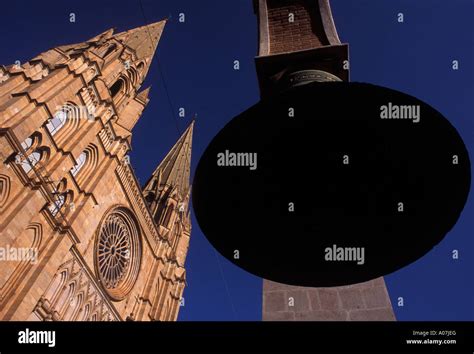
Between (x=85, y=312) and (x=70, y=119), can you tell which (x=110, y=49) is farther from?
(x=85, y=312)

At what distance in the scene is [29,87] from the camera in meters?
18.6

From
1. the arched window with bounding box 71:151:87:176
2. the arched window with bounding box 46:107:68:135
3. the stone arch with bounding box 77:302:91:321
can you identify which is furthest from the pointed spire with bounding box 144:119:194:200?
the stone arch with bounding box 77:302:91:321

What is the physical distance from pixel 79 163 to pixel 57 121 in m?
2.83

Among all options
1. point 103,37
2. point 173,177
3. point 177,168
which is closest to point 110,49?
point 103,37

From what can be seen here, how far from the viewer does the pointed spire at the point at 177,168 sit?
39.8m

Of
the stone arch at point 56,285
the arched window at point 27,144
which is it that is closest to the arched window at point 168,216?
the stone arch at point 56,285

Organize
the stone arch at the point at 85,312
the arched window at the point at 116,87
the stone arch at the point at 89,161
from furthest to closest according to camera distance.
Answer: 1. the arched window at the point at 116,87
2. the stone arch at the point at 89,161
3. the stone arch at the point at 85,312

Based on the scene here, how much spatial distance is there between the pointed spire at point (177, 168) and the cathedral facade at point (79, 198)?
6.52 metres

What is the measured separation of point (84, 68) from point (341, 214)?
944 inches

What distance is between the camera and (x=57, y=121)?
20.8m

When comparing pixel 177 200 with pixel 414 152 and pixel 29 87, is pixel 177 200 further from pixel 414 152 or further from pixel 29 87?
pixel 414 152

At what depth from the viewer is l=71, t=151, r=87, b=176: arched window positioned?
69.7 feet

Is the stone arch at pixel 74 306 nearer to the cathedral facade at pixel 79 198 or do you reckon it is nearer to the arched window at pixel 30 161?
the cathedral facade at pixel 79 198
